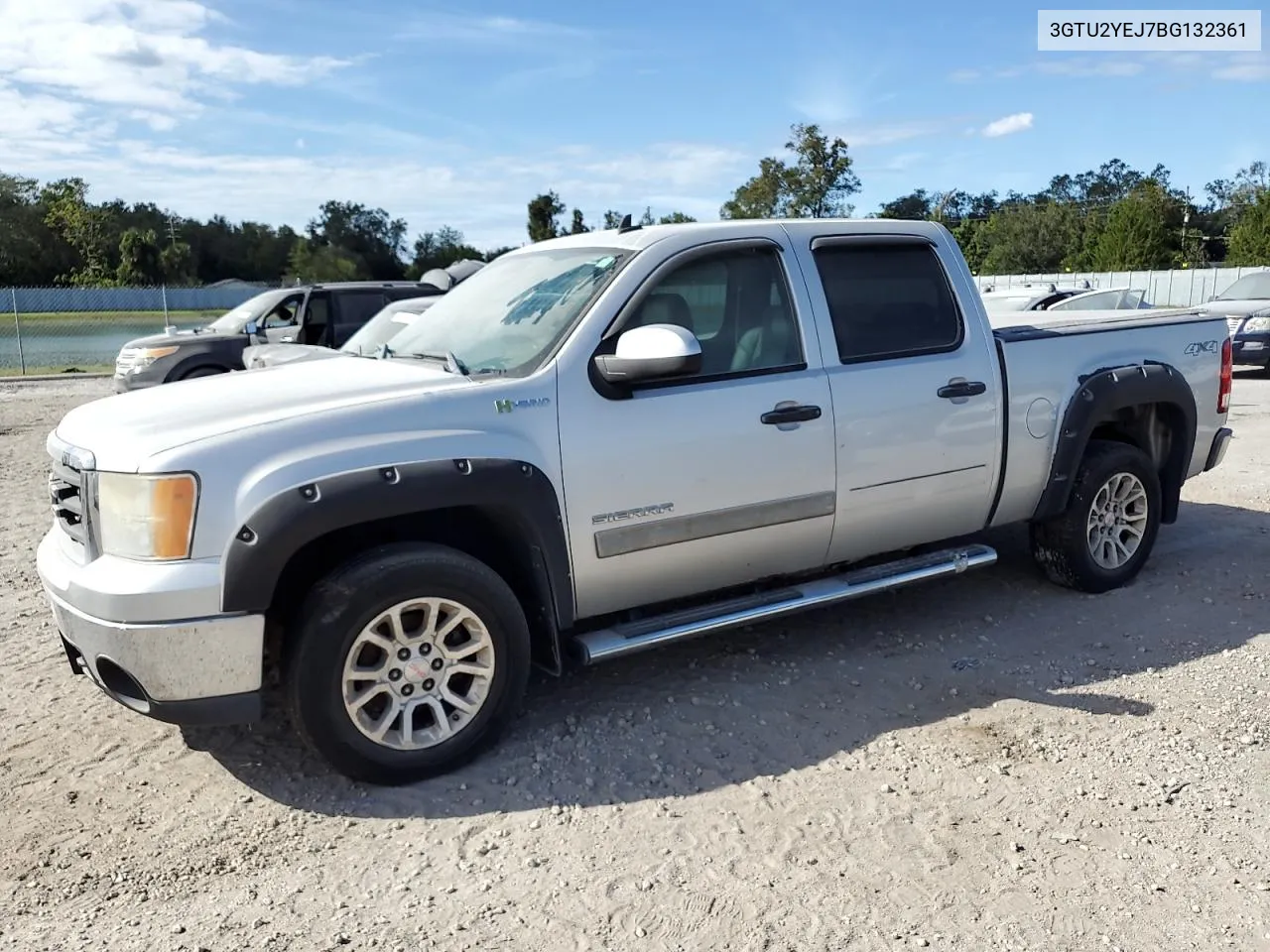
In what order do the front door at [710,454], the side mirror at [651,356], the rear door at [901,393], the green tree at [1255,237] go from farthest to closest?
the green tree at [1255,237]
the rear door at [901,393]
the front door at [710,454]
the side mirror at [651,356]

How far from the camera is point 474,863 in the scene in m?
3.21

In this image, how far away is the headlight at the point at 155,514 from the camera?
3.26 m

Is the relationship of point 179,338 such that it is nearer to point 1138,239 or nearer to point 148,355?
point 148,355

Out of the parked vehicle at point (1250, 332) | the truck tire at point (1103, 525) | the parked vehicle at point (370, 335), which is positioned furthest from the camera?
the parked vehicle at point (1250, 332)

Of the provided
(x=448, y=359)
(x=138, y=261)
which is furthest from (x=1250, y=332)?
(x=138, y=261)

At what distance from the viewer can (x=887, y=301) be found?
4.79 m

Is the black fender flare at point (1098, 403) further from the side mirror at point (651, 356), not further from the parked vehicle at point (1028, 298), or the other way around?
the parked vehicle at point (1028, 298)

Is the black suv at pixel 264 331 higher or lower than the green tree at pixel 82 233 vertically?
lower

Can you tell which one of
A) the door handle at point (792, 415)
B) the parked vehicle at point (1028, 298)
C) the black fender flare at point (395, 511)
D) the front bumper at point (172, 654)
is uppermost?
the parked vehicle at point (1028, 298)

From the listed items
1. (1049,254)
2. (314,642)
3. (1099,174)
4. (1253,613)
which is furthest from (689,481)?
(1099,174)

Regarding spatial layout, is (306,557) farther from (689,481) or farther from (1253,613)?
(1253,613)

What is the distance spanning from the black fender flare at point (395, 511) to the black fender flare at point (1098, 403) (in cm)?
274

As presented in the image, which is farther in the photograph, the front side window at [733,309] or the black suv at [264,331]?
the black suv at [264,331]

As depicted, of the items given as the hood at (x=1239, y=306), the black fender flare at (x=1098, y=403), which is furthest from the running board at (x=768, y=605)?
the hood at (x=1239, y=306)
